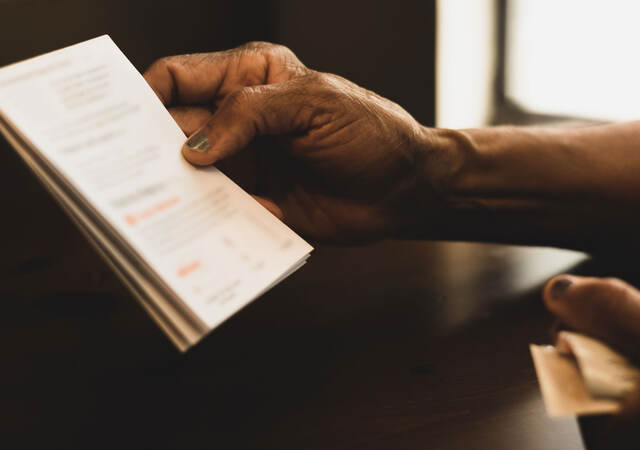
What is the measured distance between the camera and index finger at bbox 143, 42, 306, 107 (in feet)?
2.57

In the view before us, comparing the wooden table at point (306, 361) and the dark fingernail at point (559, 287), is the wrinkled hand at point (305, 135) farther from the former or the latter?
the dark fingernail at point (559, 287)

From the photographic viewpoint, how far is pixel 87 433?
22.1 inches

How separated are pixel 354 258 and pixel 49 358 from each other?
0.42 metres

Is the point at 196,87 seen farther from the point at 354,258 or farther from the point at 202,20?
the point at 202,20

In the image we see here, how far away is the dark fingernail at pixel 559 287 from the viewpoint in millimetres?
465

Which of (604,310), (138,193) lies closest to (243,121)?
(138,193)

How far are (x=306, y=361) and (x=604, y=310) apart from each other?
0.32 metres

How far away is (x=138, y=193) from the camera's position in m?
0.53

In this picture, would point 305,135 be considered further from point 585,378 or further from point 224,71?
point 585,378

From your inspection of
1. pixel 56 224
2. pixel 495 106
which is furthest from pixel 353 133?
pixel 495 106

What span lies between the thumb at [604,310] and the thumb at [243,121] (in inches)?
13.7

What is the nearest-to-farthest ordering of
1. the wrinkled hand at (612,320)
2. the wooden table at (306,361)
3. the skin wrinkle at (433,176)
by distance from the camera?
the wrinkled hand at (612,320)
the wooden table at (306,361)
the skin wrinkle at (433,176)

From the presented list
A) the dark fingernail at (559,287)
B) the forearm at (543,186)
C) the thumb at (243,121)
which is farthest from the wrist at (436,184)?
the dark fingernail at (559,287)

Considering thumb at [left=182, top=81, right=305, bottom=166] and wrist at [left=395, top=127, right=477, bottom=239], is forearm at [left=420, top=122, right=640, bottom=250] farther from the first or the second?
thumb at [left=182, top=81, right=305, bottom=166]
